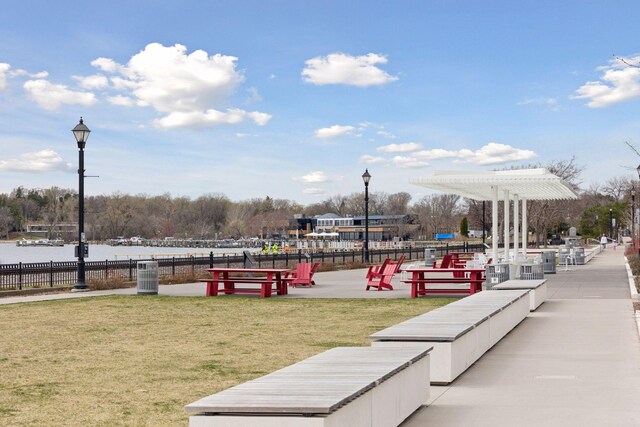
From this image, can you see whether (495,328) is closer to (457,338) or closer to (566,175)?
(457,338)

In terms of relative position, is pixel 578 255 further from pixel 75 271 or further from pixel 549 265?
pixel 75 271

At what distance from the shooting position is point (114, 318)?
58.6ft

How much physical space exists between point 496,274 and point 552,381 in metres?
13.0

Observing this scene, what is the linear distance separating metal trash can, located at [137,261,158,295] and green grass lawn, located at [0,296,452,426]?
74.8 inches

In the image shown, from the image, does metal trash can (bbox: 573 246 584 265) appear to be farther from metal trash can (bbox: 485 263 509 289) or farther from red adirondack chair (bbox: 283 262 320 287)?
metal trash can (bbox: 485 263 509 289)

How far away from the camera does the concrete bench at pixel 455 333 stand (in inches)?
360

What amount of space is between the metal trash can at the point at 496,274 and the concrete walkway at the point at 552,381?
208 inches

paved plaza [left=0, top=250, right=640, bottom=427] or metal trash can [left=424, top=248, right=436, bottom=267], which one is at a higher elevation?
metal trash can [left=424, top=248, right=436, bottom=267]

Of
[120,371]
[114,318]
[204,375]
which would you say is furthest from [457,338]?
[114,318]

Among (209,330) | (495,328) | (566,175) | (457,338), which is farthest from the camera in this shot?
(566,175)

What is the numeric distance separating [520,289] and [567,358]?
655 cm

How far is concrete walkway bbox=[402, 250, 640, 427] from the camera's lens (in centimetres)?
761

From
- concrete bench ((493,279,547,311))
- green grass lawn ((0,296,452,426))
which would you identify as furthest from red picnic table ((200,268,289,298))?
concrete bench ((493,279,547,311))

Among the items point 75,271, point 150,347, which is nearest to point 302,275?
point 75,271
